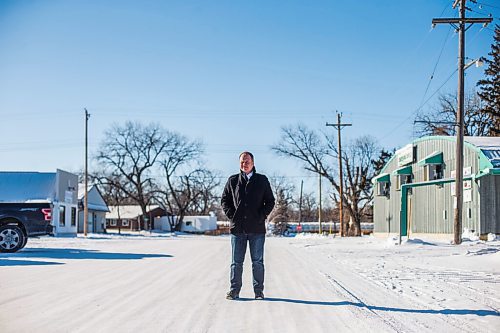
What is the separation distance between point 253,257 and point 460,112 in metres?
17.3

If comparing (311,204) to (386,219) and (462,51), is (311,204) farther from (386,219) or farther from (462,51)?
(462,51)

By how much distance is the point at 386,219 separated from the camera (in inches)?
1597

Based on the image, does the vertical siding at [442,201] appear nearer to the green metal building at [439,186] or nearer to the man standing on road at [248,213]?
the green metal building at [439,186]

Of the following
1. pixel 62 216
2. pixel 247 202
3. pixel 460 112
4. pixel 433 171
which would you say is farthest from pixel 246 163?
pixel 62 216

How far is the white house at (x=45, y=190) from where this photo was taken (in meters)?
42.2

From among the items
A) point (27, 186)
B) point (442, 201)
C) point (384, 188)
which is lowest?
point (442, 201)

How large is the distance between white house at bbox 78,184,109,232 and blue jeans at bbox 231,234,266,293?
51328 mm

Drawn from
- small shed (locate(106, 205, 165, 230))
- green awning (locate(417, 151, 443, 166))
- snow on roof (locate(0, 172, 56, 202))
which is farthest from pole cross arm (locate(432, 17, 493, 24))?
small shed (locate(106, 205, 165, 230))

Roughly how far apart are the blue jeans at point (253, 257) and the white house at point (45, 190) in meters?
35.7

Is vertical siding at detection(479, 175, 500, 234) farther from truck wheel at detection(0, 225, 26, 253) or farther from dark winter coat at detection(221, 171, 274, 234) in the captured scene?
dark winter coat at detection(221, 171, 274, 234)

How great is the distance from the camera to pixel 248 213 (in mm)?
7855

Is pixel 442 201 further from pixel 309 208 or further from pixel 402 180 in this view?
pixel 309 208

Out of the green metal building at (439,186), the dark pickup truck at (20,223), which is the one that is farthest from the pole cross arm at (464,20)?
the dark pickup truck at (20,223)

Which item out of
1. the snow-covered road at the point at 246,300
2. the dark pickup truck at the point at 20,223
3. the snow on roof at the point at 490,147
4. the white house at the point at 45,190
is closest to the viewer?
the snow-covered road at the point at 246,300
